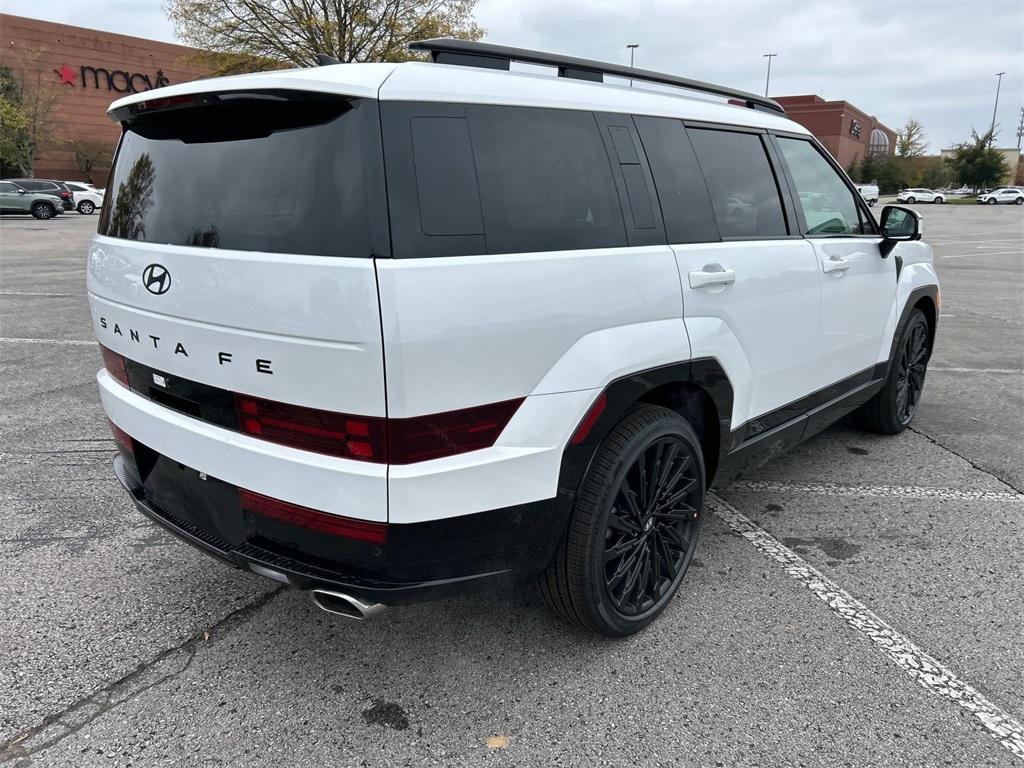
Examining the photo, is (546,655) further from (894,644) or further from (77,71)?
(77,71)

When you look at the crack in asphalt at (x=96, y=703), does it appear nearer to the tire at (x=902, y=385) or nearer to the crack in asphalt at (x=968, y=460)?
the tire at (x=902, y=385)

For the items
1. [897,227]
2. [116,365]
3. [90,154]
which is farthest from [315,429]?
[90,154]

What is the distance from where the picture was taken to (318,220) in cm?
190

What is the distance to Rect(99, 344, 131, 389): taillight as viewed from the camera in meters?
2.58

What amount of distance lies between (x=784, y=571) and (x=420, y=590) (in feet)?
6.04

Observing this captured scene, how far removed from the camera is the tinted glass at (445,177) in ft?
6.27

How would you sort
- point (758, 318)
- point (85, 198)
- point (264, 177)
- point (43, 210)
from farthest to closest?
1. point (85, 198)
2. point (43, 210)
3. point (758, 318)
4. point (264, 177)

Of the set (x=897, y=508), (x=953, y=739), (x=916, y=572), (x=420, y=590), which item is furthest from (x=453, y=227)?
(x=897, y=508)

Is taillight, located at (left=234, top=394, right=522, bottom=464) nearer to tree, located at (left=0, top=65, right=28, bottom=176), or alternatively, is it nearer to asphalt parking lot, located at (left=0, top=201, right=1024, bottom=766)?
asphalt parking lot, located at (left=0, top=201, right=1024, bottom=766)

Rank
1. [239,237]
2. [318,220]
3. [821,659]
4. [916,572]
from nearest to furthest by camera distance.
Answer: [318,220] < [239,237] < [821,659] < [916,572]

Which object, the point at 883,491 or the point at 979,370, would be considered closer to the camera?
the point at 883,491

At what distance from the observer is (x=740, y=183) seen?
10.2ft

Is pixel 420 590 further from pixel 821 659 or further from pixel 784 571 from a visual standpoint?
pixel 784 571

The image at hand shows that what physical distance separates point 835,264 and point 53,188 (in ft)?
108
